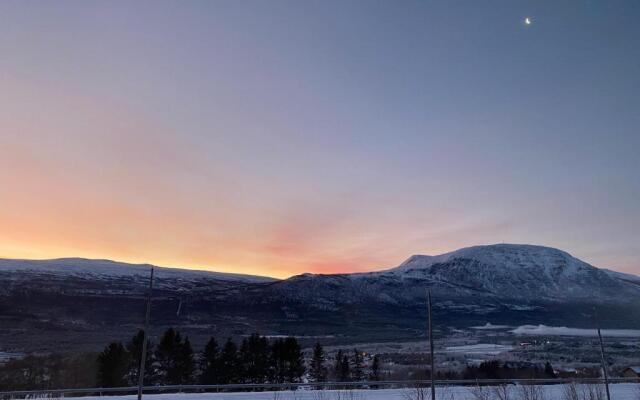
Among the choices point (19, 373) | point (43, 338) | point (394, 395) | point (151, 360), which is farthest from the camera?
point (43, 338)

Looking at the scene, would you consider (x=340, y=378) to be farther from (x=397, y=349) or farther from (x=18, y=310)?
(x=18, y=310)

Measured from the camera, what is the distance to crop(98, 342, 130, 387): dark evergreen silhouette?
60.2 metres

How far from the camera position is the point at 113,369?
199 feet

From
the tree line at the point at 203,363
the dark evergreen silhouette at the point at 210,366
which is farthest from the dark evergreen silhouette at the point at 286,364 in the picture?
the dark evergreen silhouette at the point at 210,366

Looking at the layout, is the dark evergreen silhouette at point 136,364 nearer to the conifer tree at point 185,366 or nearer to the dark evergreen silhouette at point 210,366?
the conifer tree at point 185,366

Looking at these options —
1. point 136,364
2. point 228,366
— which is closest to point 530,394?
point 136,364

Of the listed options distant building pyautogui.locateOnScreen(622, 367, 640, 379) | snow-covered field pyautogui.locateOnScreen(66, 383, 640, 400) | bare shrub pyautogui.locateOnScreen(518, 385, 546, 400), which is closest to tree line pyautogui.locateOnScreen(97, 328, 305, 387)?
snow-covered field pyautogui.locateOnScreen(66, 383, 640, 400)

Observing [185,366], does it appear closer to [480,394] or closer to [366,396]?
[366,396]

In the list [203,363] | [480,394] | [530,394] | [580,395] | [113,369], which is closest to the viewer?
[480,394]

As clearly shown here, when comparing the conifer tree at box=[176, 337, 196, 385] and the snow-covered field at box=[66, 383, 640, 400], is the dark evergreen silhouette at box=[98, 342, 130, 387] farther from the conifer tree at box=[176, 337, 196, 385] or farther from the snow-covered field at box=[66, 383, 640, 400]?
the snow-covered field at box=[66, 383, 640, 400]

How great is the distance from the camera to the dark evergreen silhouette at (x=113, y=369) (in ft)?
197

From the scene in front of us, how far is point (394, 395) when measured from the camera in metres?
41.7

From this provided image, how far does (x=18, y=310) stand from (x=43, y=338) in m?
55.5

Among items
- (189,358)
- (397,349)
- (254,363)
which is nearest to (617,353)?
(397,349)
